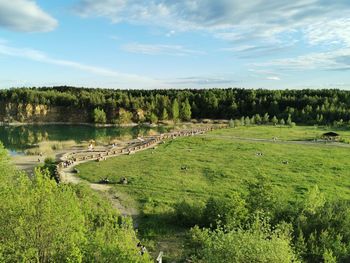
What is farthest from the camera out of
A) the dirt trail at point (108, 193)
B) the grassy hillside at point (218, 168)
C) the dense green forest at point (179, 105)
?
the dense green forest at point (179, 105)

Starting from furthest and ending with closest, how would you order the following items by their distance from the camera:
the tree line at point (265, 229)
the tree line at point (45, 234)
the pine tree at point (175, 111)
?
1. the pine tree at point (175, 111)
2. the tree line at point (265, 229)
3. the tree line at point (45, 234)

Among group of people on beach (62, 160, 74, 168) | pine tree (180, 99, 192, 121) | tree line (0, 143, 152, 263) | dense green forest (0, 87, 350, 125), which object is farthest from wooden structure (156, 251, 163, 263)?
pine tree (180, 99, 192, 121)

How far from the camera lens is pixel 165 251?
3216cm

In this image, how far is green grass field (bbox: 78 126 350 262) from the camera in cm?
4677

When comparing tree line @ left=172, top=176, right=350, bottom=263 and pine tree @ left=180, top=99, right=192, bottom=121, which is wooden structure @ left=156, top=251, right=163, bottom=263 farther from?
pine tree @ left=180, top=99, right=192, bottom=121

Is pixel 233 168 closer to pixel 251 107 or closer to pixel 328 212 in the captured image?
pixel 328 212

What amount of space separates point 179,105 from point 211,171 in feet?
383

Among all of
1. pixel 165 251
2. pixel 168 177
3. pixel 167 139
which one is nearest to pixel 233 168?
pixel 168 177

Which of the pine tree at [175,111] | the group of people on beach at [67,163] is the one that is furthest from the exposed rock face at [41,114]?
the group of people on beach at [67,163]

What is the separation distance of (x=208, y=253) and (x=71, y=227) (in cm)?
719

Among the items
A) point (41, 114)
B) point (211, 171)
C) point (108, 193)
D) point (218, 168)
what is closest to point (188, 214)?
point (108, 193)

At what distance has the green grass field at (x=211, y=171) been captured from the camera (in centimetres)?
4677

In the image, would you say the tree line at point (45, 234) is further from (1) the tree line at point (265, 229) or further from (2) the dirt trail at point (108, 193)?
(2) the dirt trail at point (108, 193)

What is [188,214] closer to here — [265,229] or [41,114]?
[265,229]
